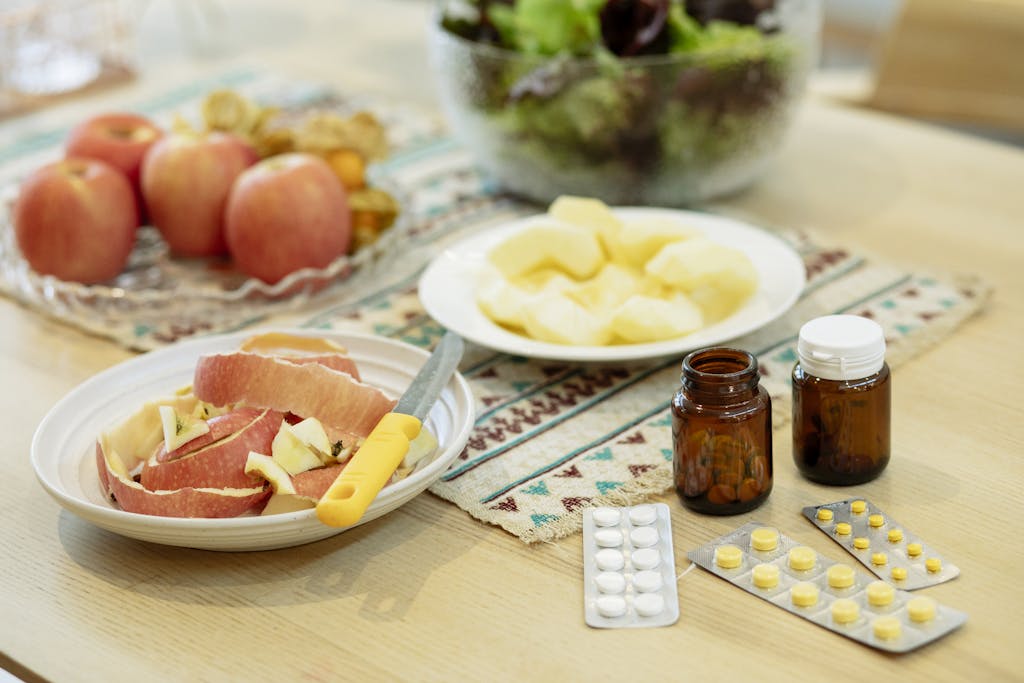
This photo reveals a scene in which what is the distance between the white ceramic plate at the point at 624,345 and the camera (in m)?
1.00

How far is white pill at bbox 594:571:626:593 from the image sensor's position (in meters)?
0.75

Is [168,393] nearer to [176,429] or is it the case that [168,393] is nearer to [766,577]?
[176,429]

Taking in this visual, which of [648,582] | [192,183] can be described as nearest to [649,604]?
[648,582]

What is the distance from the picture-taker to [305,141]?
4.21ft

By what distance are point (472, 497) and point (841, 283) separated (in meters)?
0.49

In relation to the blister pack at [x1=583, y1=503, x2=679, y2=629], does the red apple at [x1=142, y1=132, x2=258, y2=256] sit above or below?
above

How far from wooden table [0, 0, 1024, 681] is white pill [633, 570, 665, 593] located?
18 mm

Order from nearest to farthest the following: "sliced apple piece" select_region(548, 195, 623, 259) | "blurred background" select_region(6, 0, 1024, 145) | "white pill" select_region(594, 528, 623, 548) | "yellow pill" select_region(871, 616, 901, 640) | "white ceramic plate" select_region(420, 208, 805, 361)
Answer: "yellow pill" select_region(871, 616, 901, 640), "white pill" select_region(594, 528, 623, 548), "white ceramic plate" select_region(420, 208, 805, 361), "sliced apple piece" select_region(548, 195, 623, 259), "blurred background" select_region(6, 0, 1024, 145)

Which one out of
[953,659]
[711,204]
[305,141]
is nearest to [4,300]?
[305,141]

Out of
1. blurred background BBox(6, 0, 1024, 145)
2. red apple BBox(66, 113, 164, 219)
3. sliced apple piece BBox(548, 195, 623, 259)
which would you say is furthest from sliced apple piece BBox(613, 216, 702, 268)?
blurred background BBox(6, 0, 1024, 145)

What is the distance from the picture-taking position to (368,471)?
0.76 m

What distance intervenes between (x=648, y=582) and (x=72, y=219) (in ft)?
2.37

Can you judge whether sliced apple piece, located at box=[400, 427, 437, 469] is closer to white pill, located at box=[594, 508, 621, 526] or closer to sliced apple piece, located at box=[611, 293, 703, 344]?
white pill, located at box=[594, 508, 621, 526]

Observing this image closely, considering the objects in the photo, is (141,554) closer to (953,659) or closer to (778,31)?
(953,659)
